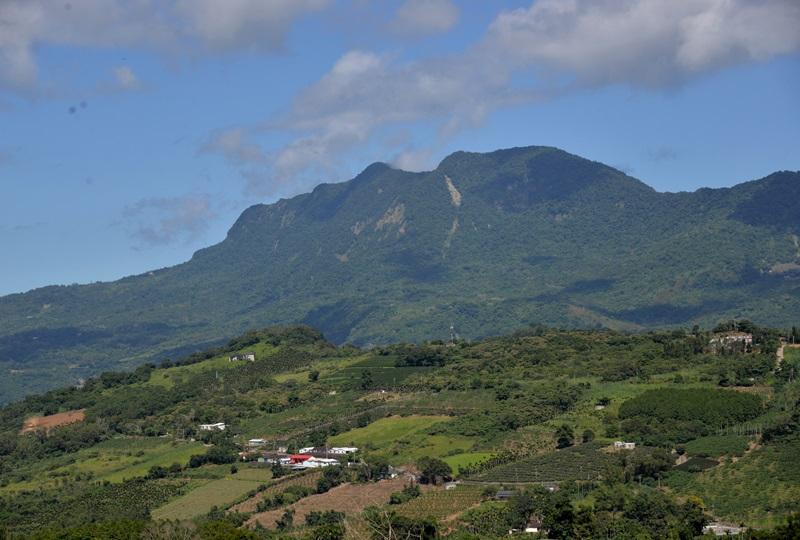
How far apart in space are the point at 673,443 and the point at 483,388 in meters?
28.9

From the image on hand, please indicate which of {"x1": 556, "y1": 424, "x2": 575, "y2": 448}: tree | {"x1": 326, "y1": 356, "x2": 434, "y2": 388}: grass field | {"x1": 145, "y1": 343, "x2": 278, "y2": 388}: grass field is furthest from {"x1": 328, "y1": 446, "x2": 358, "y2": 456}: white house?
{"x1": 145, "y1": 343, "x2": 278, "y2": 388}: grass field

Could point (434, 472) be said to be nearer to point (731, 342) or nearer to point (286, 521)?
point (286, 521)

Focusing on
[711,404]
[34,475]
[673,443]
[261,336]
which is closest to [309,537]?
[673,443]

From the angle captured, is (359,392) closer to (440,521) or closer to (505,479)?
(505,479)

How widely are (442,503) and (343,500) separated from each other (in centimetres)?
712

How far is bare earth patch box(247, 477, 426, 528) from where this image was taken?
84.4 meters

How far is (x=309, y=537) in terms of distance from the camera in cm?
7262

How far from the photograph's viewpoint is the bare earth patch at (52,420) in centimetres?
12912

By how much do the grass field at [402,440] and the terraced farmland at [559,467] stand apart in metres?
8.54

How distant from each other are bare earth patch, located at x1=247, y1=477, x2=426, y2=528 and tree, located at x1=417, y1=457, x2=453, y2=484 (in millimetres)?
1273

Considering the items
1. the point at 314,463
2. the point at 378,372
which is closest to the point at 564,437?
the point at 314,463

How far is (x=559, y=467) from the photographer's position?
89.2m

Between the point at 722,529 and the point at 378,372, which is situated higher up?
the point at 378,372

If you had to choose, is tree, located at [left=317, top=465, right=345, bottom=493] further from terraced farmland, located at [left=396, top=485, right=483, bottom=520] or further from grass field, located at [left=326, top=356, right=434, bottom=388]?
grass field, located at [left=326, top=356, right=434, bottom=388]
